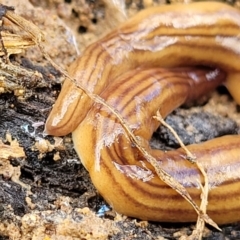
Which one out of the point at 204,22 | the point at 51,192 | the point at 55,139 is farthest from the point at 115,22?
the point at 51,192

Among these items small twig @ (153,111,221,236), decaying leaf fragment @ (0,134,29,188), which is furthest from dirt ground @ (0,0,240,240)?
small twig @ (153,111,221,236)

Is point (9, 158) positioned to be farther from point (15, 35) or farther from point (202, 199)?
point (202, 199)

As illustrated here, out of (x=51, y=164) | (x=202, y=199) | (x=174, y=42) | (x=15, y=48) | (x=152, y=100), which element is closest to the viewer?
(x=202, y=199)

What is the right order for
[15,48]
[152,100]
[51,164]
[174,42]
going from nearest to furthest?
[51,164] → [15,48] → [152,100] → [174,42]

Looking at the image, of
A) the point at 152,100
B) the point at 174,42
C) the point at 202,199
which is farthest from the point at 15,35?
the point at 202,199

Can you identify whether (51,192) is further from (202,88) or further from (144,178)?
(202,88)
